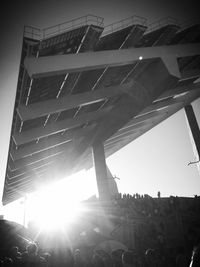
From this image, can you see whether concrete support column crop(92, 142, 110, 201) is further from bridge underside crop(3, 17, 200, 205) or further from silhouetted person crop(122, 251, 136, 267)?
silhouetted person crop(122, 251, 136, 267)

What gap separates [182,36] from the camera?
40.4 feet

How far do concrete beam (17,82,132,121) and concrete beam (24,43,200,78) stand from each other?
245 centimetres

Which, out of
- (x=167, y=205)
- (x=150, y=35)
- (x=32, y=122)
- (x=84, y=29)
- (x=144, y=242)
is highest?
(x=150, y=35)

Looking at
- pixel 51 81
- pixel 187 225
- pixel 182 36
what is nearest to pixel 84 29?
pixel 51 81

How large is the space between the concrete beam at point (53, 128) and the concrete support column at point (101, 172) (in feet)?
12.7

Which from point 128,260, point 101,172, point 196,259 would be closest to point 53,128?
point 101,172

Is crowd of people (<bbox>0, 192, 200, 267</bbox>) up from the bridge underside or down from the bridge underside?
down

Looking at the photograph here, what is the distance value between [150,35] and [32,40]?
6.02m

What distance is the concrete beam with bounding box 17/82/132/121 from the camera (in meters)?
11.1

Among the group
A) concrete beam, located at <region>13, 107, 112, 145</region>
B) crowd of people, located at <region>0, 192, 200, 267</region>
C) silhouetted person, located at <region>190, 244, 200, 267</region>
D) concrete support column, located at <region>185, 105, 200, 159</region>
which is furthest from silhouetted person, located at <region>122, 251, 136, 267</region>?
concrete support column, located at <region>185, 105, 200, 159</region>

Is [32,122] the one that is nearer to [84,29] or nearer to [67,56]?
[67,56]

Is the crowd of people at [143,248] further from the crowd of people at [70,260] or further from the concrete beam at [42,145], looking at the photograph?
the concrete beam at [42,145]

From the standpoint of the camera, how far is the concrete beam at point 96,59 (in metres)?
8.81

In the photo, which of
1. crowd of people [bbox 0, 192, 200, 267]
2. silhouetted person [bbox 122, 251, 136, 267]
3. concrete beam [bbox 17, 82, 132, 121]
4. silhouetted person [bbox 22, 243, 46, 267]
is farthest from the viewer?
concrete beam [bbox 17, 82, 132, 121]
